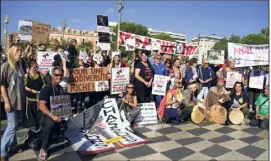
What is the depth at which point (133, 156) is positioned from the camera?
491cm

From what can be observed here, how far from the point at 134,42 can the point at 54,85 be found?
585 cm

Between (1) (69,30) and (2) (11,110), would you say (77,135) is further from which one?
(1) (69,30)

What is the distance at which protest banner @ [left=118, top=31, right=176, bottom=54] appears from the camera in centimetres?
1102

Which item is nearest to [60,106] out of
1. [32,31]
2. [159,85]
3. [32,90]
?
[32,90]

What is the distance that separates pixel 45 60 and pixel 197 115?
482 centimetres

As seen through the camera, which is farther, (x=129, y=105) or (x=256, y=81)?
(x=256, y=81)

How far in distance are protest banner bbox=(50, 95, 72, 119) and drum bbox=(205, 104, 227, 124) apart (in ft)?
13.2

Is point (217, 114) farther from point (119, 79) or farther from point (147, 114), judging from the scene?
point (119, 79)

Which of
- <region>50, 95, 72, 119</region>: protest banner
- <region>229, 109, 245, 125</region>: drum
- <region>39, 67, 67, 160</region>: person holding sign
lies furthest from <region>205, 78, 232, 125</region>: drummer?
<region>39, 67, 67, 160</region>: person holding sign

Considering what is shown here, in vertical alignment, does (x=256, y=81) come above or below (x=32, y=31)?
below

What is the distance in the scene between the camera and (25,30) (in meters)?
8.88

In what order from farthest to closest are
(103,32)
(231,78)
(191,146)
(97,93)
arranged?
1. (231,78)
2. (103,32)
3. (97,93)
4. (191,146)

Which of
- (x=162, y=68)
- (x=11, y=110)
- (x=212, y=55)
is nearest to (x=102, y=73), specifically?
(x=162, y=68)

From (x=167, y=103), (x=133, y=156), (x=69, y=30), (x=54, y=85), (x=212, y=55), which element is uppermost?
(x=69, y=30)
